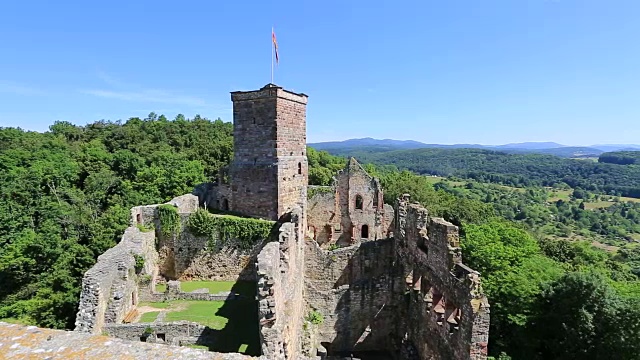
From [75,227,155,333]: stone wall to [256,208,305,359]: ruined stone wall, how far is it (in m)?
6.90

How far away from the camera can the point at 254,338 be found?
1318cm

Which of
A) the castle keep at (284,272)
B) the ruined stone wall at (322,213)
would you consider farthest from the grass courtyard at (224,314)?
the ruined stone wall at (322,213)

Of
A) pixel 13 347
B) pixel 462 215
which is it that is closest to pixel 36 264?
pixel 13 347

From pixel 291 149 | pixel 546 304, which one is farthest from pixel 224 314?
pixel 546 304

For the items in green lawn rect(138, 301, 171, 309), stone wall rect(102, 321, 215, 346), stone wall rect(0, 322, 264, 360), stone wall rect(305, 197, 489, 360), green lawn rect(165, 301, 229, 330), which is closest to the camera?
stone wall rect(0, 322, 264, 360)

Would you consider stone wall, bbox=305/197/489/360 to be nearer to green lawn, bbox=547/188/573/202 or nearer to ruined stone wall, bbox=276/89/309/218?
ruined stone wall, bbox=276/89/309/218

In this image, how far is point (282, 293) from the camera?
11453 millimetres

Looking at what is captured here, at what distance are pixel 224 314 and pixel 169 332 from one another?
7.64ft

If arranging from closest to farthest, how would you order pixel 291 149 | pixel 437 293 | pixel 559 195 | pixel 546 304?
1. pixel 437 293
2. pixel 546 304
3. pixel 291 149
4. pixel 559 195

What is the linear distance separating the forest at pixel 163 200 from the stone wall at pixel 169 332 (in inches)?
431

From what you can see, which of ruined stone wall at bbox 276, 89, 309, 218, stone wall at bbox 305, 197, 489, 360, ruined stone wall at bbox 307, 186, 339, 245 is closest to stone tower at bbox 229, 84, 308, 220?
ruined stone wall at bbox 276, 89, 309, 218

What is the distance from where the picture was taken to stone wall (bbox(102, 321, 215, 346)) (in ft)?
43.0

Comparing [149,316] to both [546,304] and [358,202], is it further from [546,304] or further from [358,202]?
[546,304]

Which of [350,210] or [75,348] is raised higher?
[75,348]
